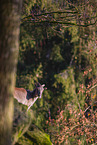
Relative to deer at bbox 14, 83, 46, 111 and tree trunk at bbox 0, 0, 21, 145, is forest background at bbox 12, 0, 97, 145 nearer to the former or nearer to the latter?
deer at bbox 14, 83, 46, 111

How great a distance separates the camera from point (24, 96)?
627 cm

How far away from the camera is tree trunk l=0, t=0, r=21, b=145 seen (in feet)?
7.25

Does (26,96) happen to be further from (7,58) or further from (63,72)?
(63,72)

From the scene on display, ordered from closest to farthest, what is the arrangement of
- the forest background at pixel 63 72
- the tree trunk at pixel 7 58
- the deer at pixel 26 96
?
1. the tree trunk at pixel 7 58
2. the deer at pixel 26 96
3. the forest background at pixel 63 72

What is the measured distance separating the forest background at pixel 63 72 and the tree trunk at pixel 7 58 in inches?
158

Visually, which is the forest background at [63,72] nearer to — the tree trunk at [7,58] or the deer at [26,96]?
the deer at [26,96]

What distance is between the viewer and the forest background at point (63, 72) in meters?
8.89

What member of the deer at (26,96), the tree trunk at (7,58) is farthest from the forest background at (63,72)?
the tree trunk at (7,58)

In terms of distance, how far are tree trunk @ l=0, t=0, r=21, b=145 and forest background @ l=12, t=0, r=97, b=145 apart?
13.1ft

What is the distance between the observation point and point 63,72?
36.7 ft

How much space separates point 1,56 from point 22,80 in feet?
32.4

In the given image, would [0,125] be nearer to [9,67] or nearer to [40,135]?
[9,67]

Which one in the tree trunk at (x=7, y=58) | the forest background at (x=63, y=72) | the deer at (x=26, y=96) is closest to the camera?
the tree trunk at (x=7, y=58)

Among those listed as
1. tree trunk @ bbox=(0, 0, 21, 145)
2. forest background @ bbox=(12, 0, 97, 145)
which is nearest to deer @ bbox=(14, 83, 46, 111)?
forest background @ bbox=(12, 0, 97, 145)
